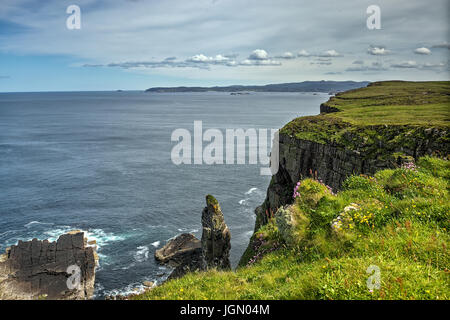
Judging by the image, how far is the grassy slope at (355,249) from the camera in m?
6.59

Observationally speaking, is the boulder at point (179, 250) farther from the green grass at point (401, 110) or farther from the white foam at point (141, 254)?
the green grass at point (401, 110)

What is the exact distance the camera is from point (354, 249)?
8523mm

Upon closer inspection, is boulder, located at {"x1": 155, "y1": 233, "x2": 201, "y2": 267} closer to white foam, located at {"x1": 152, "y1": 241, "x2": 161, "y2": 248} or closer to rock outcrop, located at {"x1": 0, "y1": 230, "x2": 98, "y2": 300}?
white foam, located at {"x1": 152, "y1": 241, "x2": 161, "y2": 248}

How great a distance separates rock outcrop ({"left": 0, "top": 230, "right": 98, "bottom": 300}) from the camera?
3641cm

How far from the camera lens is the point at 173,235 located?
53438 mm

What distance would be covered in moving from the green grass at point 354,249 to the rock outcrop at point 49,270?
34021 millimetres

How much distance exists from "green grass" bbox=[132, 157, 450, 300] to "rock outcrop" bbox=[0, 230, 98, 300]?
112 feet

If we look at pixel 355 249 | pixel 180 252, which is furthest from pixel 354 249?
pixel 180 252

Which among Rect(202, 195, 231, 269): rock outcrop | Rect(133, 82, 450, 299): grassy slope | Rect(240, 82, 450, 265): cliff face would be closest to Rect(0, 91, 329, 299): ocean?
Rect(240, 82, 450, 265): cliff face

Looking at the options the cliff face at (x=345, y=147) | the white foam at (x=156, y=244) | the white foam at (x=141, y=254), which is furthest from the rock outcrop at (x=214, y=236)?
the white foam at (x=156, y=244)

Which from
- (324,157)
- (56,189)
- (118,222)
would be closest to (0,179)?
(56,189)

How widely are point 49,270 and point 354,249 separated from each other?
41.7m
